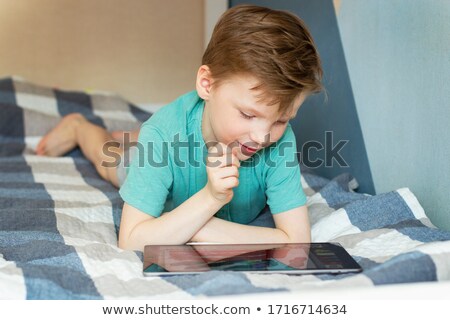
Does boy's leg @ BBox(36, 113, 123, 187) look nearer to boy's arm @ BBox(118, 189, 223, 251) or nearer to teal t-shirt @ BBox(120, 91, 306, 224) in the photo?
teal t-shirt @ BBox(120, 91, 306, 224)

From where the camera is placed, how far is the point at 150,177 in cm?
104

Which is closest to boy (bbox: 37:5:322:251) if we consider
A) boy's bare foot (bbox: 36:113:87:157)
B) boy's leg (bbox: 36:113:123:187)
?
boy's leg (bbox: 36:113:123:187)

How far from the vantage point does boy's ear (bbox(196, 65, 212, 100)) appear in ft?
3.34

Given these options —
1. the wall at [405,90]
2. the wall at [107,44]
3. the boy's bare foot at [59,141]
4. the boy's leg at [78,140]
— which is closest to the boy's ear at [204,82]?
the wall at [405,90]

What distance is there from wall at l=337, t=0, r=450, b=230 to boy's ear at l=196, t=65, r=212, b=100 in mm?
392

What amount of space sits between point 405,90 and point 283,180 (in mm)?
306

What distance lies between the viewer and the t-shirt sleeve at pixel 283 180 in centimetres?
109

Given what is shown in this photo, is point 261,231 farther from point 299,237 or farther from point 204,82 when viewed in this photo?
point 204,82

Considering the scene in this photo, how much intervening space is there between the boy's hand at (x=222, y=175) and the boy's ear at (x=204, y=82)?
111mm

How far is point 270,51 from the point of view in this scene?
930 millimetres

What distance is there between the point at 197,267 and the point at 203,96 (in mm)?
315

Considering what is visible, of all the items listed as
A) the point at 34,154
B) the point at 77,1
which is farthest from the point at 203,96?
the point at 77,1

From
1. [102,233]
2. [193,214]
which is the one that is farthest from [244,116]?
[102,233]

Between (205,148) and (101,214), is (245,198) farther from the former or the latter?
(101,214)
